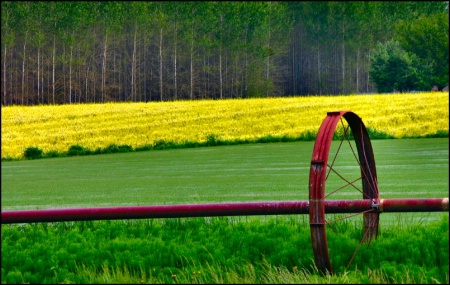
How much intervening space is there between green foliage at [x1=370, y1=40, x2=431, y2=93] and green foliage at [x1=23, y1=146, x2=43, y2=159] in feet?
40.3

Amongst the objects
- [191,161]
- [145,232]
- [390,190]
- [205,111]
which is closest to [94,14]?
[205,111]

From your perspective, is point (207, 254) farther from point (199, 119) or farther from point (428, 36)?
point (199, 119)

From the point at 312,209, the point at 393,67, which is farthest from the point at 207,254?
the point at 393,67

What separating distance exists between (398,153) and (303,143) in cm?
436

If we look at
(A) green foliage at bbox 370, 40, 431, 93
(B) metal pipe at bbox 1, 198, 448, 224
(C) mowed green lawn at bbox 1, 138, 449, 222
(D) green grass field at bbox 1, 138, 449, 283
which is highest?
(A) green foliage at bbox 370, 40, 431, 93

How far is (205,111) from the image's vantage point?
98.3ft

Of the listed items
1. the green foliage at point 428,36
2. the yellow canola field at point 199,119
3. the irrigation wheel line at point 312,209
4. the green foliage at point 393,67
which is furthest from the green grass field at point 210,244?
the green foliage at point 393,67

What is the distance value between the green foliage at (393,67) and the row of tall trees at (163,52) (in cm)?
48

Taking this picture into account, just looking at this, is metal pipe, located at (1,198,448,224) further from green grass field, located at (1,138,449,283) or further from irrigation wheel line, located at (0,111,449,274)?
green grass field, located at (1,138,449,283)

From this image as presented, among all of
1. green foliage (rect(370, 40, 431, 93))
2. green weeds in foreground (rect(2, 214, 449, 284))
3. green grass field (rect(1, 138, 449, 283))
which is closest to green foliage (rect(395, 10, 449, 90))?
green foliage (rect(370, 40, 431, 93))

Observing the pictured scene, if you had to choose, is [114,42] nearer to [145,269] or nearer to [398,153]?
[398,153]

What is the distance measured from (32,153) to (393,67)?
14.0 metres

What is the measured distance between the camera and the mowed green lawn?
11578 millimetres

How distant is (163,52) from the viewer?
29.3 meters
